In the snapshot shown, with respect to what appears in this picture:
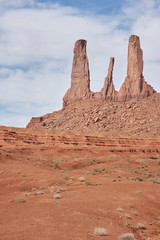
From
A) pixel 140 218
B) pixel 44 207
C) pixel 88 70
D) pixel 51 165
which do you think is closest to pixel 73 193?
pixel 44 207

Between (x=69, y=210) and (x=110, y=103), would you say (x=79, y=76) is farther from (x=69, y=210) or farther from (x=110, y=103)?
(x=69, y=210)

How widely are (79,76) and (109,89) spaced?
1697 cm

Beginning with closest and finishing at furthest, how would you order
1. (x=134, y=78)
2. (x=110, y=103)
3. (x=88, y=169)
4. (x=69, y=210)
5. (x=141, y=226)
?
(x=141, y=226) < (x=69, y=210) < (x=88, y=169) < (x=110, y=103) < (x=134, y=78)

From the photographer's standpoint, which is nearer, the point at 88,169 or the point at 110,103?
the point at 88,169

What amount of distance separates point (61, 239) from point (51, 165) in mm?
Result: 22563

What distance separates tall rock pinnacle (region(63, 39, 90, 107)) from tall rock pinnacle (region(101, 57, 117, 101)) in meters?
8.61

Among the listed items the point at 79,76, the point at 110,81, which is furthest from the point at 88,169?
the point at 79,76

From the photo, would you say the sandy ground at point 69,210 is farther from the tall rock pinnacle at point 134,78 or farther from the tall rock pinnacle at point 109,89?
the tall rock pinnacle at point 109,89

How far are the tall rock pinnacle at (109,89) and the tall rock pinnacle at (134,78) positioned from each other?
2761 mm

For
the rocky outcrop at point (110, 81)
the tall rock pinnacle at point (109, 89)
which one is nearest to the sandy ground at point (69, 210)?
the rocky outcrop at point (110, 81)

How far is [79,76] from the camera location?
96812mm

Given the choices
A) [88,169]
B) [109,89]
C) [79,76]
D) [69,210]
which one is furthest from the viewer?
[79,76]

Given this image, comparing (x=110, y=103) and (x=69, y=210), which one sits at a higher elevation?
(x=110, y=103)

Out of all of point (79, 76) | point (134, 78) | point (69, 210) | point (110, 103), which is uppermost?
point (79, 76)
